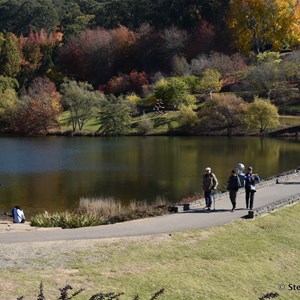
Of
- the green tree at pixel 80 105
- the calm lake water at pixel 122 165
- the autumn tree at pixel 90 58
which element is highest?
the autumn tree at pixel 90 58

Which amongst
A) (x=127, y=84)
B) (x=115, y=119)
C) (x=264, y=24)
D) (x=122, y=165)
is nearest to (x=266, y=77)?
(x=264, y=24)

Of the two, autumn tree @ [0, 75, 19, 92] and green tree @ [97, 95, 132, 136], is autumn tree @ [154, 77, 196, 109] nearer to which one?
green tree @ [97, 95, 132, 136]

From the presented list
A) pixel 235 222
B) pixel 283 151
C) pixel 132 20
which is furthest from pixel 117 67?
pixel 235 222

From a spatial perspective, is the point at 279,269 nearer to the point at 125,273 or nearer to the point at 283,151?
the point at 125,273

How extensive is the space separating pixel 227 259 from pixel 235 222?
14.2ft

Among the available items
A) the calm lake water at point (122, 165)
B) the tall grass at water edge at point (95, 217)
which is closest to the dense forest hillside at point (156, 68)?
the calm lake water at point (122, 165)

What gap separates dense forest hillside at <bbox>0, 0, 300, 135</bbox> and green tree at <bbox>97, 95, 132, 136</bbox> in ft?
0.55

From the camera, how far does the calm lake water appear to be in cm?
3481

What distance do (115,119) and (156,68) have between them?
32932mm

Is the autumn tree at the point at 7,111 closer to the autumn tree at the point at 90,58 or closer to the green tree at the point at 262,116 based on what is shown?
the autumn tree at the point at 90,58

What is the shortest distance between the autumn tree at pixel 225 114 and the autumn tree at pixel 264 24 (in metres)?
26.1

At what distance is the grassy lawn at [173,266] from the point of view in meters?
13.3

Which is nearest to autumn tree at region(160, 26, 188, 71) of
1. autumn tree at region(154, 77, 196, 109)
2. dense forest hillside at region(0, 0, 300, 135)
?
dense forest hillside at region(0, 0, 300, 135)

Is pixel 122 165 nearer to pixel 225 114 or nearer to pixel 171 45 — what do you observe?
pixel 225 114
